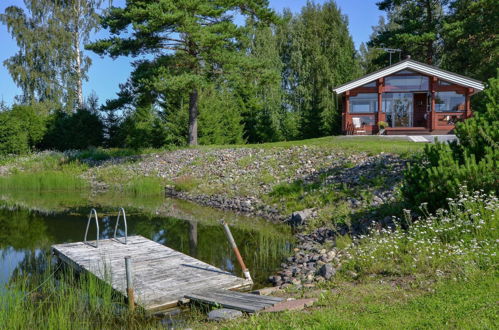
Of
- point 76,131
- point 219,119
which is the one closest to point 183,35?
point 219,119

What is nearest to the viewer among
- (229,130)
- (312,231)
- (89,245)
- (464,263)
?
(464,263)

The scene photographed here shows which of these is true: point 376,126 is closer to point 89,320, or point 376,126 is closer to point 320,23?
point 320,23

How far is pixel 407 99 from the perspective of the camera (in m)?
25.3

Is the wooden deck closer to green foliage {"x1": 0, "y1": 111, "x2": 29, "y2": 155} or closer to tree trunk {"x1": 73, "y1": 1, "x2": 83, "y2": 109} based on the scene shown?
green foliage {"x1": 0, "y1": 111, "x2": 29, "y2": 155}

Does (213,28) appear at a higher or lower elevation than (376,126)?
higher

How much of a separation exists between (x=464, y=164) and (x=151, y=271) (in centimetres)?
584

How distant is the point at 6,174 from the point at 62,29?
1463 centimetres

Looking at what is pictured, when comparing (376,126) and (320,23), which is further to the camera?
(320,23)

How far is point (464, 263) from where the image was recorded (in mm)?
5492

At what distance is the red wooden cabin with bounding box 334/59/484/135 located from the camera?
2402 cm

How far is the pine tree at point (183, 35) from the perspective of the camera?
1917 centimetres

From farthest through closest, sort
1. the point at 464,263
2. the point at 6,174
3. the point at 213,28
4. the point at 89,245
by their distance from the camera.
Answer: the point at 6,174
the point at 213,28
the point at 89,245
the point at 464,263

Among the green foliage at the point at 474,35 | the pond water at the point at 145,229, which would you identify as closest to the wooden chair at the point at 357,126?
the green foliage at the point at 474,35

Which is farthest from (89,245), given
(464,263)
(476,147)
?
(476,147)
